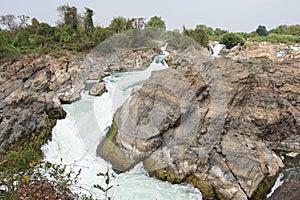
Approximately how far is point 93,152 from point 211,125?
3796mm

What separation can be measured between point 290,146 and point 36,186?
818 cm

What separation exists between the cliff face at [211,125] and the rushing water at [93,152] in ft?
0.90

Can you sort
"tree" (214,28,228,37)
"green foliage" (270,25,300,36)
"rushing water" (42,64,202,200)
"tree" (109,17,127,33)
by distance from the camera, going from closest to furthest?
1. "rushing water" (42,64,202,200)
2. "tree" (109,17,127,33)
3. "green foliage" (270,25,300,36)
4. "tree" (214,28,228,37)

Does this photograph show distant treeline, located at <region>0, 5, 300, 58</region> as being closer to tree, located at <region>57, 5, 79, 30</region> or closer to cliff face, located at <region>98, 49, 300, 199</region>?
tree, located at <region>57, 5, 79, 30</region>

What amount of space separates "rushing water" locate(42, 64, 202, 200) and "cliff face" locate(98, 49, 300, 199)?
0.28 m

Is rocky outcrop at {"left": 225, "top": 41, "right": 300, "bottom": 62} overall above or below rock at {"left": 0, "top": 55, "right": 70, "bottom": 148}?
above

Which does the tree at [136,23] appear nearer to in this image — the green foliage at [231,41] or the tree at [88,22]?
the tree at [88,22]

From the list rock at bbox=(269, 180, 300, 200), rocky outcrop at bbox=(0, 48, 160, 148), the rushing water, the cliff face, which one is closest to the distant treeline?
rocky outcrop at bbox=(0, 48, 160, 148)

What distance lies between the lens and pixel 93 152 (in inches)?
257

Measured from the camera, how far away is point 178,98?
7.00 meters

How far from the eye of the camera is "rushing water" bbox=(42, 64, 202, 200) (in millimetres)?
5258

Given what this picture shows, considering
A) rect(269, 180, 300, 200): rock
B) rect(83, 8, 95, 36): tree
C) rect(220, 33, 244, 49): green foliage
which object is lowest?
rect(269, 180, 300, 200): rock

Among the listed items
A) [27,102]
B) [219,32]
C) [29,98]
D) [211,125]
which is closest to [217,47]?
[219,32]

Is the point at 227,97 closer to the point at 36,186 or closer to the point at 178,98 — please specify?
the point at 178,98
